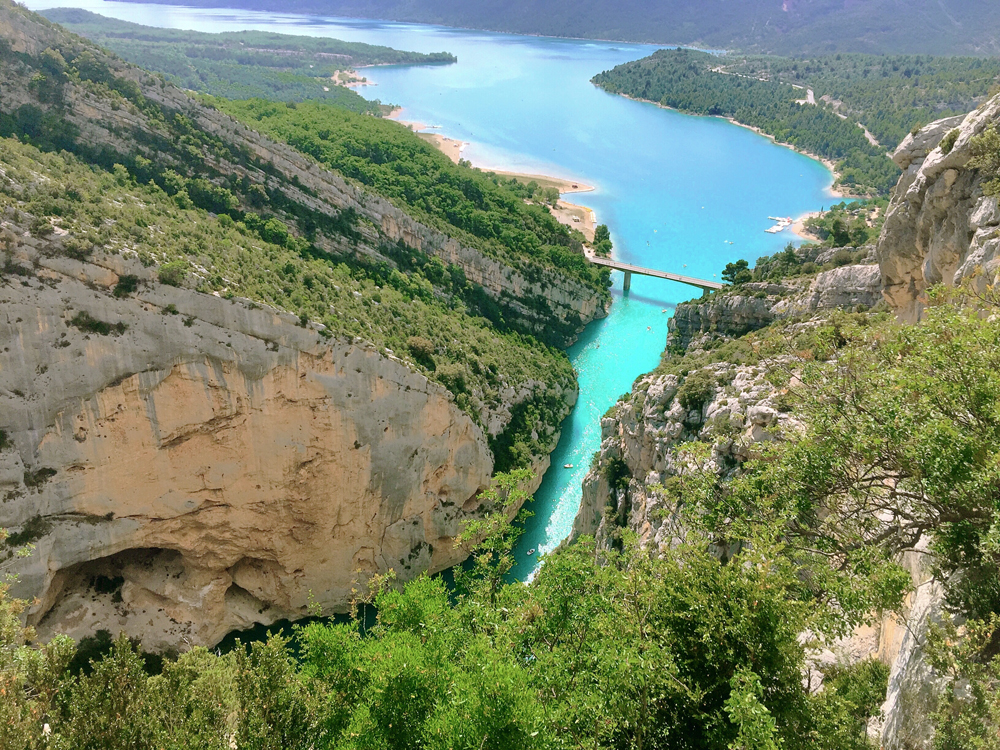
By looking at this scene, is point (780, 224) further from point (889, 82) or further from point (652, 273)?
point (889, 82)

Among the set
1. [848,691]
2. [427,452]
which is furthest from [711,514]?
[427,452]

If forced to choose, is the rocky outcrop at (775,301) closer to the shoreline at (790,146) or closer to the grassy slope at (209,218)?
the grassy slope at (209,218)

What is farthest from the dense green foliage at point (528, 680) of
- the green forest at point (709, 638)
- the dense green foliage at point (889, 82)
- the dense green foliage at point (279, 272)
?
the dense green foliage at point (889, 82)

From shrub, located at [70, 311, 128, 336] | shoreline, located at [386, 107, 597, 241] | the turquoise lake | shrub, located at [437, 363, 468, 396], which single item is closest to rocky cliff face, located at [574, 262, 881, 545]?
shrub, located at [437, 363, 468, 396]

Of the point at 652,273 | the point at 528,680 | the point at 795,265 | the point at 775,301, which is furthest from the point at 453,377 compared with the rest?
the point at 652,273

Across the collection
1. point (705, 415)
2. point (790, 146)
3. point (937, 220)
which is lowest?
point (705, 415)

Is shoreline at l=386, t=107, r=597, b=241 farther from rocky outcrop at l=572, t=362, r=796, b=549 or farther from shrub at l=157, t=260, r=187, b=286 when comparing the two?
shrub at l=157, t=260, r=187, b=286
